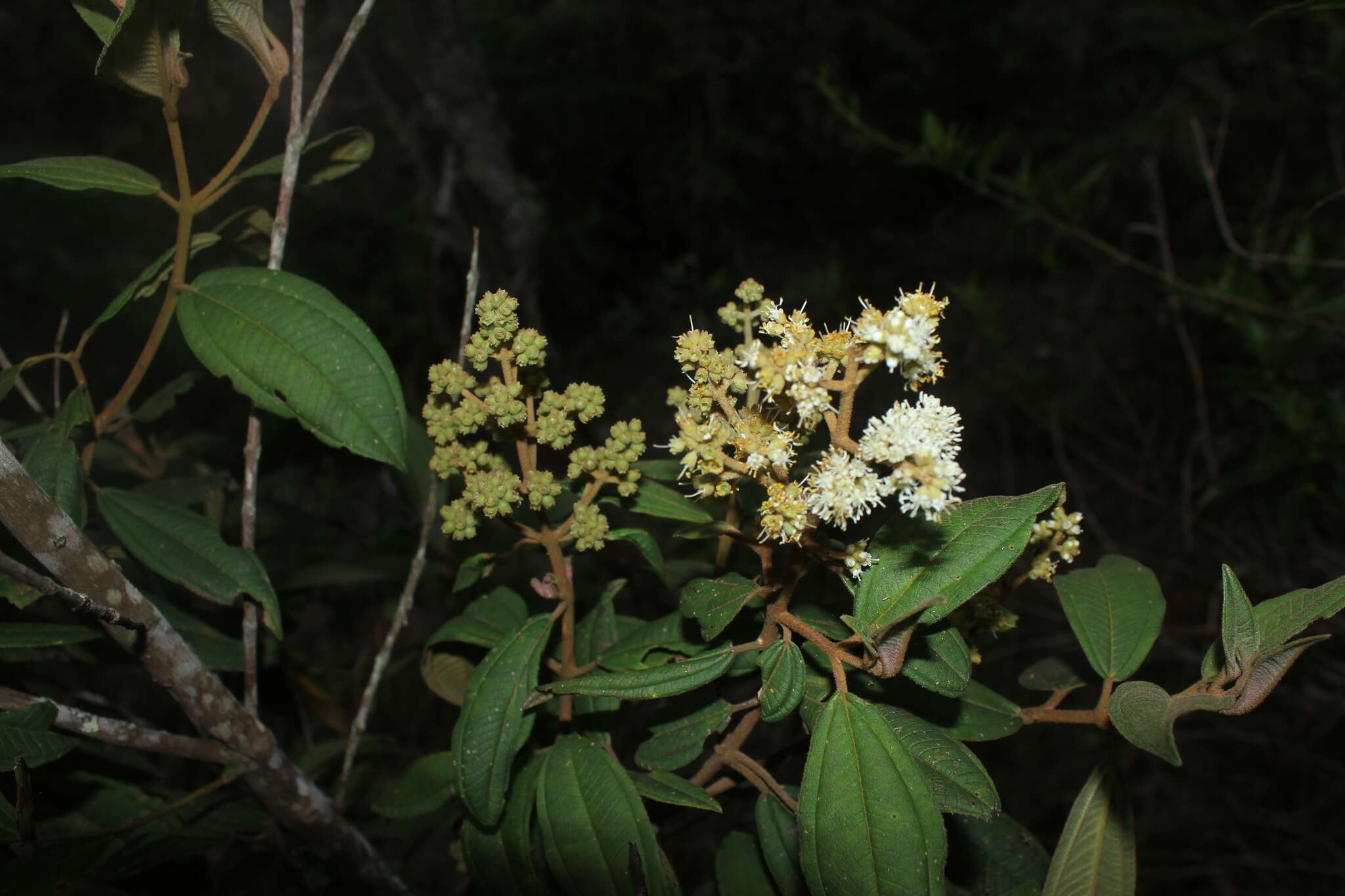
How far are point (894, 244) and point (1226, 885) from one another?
6.30 metres

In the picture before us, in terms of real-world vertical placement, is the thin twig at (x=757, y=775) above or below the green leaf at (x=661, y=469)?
below

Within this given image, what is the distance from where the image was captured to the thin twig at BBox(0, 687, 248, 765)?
42.9 inches

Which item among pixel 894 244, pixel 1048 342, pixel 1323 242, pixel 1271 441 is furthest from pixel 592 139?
pixel 1271 441

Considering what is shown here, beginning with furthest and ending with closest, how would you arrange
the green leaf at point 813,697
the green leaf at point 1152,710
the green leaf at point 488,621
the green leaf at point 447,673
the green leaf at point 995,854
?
the green leaf at point 447,673
the green leaf at point 488,621
the green leaf at point 995,854
the green leaf at point 813,697
the green leaf at point 1152,710

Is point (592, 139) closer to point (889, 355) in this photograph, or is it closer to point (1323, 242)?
point (1323, 242)

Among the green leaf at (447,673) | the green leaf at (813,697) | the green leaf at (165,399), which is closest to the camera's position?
the green leaf at (813,697)

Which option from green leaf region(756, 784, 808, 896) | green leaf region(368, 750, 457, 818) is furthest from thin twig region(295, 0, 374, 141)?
green leaf region(756, 784, 808, 896)

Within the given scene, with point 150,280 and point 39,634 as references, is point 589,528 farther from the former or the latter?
point 39,634

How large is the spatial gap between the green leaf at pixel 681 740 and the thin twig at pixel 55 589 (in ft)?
2.22

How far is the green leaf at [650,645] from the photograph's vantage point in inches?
45.3

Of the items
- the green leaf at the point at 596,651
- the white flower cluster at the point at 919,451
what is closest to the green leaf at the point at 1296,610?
the white flower cluster at the point at 919,451

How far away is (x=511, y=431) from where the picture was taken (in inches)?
44.2

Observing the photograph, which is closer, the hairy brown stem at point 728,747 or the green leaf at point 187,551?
the hairy brown stem at point 728,747

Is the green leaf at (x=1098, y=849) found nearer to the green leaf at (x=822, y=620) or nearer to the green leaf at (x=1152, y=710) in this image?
the green leaf at (x=1152, y=710)
